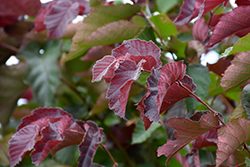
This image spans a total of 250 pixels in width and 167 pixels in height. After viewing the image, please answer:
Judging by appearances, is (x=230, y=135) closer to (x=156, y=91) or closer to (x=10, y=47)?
(x=156, y=91)

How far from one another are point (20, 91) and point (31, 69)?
0.33ft

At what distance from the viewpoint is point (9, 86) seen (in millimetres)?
836

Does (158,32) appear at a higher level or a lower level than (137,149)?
higher

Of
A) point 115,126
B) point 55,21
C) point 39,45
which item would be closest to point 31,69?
point 39,45

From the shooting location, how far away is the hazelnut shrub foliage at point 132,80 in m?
0.36

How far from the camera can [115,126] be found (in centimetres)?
95

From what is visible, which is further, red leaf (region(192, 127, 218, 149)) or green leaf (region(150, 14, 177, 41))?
green leaf (region(150, 14, 177, 41))

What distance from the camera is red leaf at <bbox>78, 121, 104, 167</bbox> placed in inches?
16.6

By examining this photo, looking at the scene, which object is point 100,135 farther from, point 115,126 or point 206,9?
point 115,126

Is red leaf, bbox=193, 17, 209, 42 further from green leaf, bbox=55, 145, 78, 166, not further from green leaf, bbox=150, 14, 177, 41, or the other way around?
green leaf, bbox=55, 145, 78, 166

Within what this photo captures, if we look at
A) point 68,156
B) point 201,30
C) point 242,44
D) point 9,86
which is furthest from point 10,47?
point 242,44

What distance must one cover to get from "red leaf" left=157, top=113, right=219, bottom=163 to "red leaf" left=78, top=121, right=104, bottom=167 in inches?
4.5

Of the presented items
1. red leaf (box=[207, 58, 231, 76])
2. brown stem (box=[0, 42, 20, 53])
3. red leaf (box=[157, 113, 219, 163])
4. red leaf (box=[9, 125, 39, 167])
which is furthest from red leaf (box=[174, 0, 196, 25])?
brown stem (box=[0, 42, 20, 53])

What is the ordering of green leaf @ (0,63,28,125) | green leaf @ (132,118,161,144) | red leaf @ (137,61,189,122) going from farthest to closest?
green leaf @ (0,63,28,125) → green leaf @ (132,118,161,144) → red leaf @ (137,61,189,122)
